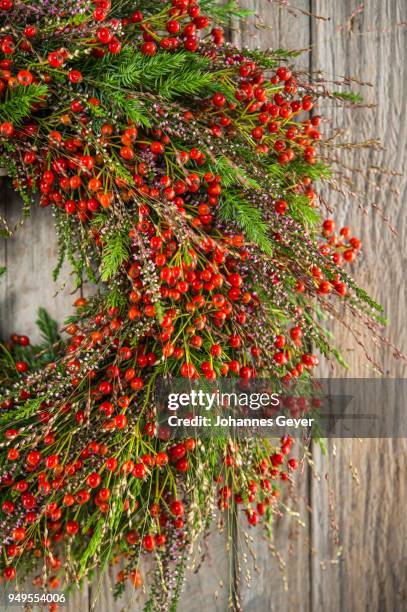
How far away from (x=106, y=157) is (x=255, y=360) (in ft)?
1.63

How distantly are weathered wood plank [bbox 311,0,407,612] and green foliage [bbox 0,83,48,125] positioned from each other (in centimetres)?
71

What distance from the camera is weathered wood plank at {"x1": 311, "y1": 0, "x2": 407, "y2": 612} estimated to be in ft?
4.50

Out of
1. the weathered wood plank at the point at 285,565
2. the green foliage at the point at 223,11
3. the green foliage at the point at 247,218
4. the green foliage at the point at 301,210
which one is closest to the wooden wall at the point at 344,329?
the weathered wood plank at the point at 285,565

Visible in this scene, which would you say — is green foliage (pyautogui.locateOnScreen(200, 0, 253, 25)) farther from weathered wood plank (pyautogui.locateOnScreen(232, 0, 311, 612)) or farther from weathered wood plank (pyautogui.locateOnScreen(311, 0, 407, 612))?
weathered wood plank (pyautogui.locateOnScreen(311, 0, 407, 612))

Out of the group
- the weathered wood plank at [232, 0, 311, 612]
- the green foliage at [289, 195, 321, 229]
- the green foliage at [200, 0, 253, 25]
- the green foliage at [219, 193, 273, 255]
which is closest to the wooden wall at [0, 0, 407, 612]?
the weathered wood plank at [232, 0, 311, 612]

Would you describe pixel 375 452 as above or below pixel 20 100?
below

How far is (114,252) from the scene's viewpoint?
3.42 feet

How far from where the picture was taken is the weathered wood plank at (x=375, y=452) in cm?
137

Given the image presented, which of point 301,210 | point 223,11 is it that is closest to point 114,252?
point 301,210

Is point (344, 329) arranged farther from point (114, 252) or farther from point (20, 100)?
point (20, 100)

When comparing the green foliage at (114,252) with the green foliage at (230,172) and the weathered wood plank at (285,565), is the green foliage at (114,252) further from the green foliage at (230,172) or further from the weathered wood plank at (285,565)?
the weathered wood plank at (285,565)

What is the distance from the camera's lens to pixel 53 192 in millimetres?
1130

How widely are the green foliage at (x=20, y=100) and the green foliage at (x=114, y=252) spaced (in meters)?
0.27

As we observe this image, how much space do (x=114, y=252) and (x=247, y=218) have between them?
0.82ft
